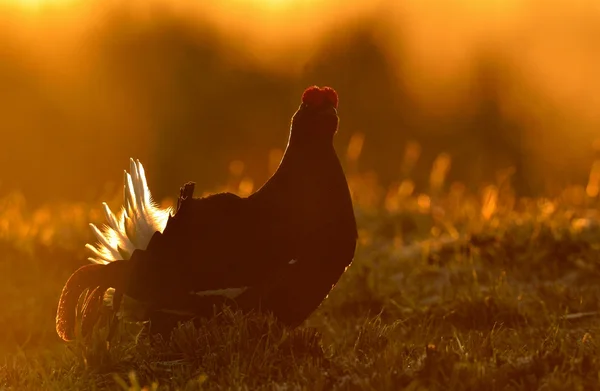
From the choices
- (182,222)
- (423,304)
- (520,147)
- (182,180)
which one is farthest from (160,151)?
(182,222)

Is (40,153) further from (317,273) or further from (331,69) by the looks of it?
(317,273)

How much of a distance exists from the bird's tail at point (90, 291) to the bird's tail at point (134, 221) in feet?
0.38

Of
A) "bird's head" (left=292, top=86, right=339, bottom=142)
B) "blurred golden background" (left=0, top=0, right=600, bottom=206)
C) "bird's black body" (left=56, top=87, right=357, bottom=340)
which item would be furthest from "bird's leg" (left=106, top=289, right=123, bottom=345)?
"blurred golden background" (left=0, top=0, right=600, bottom=206)

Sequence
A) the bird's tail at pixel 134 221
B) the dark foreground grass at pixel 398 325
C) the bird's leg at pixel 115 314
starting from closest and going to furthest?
the dark foreground grass at pixel 398 325 < the bird's leg at pixel 115 314 < the bird's tail at pixel 134 221

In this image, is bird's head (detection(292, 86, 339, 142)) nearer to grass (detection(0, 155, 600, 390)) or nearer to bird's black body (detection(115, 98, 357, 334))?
bird's black body (detection(115, 98, 357, 334))

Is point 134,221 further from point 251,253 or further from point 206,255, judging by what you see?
point 251,253

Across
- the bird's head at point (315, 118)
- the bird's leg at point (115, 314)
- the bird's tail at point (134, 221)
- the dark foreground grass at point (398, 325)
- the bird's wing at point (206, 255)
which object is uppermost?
the bird's head at point (315, 118)

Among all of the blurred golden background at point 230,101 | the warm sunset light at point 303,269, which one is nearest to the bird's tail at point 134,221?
the warm sunset light at point 303,269

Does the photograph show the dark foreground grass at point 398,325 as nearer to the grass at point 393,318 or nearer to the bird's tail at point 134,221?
the grass at point 393,318

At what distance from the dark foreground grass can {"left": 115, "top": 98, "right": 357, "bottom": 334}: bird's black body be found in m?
0.16

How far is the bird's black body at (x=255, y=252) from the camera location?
5.33 meters

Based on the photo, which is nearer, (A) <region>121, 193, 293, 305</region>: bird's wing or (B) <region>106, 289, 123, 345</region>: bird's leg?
(A) <region>121, 193, 293, 305</region>: bird's wing

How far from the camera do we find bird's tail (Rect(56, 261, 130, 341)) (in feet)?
18.3

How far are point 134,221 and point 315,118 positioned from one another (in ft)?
3.67
